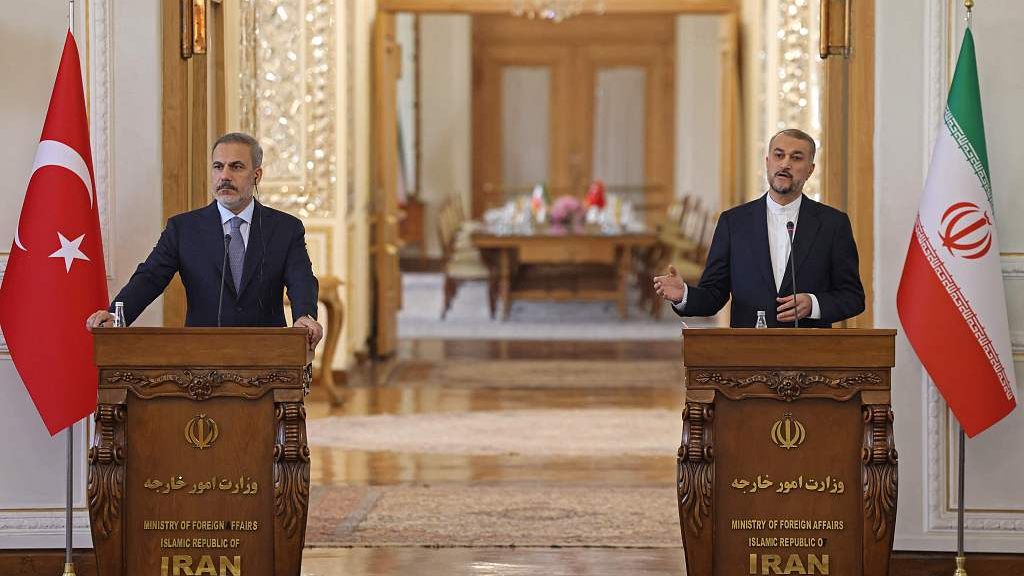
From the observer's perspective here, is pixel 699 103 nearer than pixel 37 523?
No

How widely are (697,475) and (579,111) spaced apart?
1756 cm

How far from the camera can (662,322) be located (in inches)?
580

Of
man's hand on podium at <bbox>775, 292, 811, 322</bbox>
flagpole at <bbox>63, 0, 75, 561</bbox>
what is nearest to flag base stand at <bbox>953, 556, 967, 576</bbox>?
man's hand on podium at <bbox>775, 292, 811, 322</bbox>

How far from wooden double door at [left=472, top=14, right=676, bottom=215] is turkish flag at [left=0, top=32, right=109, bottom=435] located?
16.5m

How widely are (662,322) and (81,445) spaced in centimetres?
995

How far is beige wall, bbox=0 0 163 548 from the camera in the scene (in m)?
5.22

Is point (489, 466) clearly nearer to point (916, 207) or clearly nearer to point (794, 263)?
point (916, 207)

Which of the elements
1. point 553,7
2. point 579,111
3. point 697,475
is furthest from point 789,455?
point 579,111

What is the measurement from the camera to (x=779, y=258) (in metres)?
4.75

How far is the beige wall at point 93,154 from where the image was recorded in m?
5.22

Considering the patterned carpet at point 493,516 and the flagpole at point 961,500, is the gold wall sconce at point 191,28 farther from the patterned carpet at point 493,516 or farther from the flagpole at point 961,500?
the flagpole at point 961,500

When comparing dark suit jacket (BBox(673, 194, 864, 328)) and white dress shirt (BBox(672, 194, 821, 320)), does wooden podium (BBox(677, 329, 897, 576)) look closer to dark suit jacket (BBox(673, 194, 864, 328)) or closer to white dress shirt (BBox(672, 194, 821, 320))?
dark suit jacket (BBox(673, 194, 864, 328))

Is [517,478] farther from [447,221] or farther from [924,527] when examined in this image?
[447,221]

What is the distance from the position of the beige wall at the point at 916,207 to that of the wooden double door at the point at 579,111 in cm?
1616
